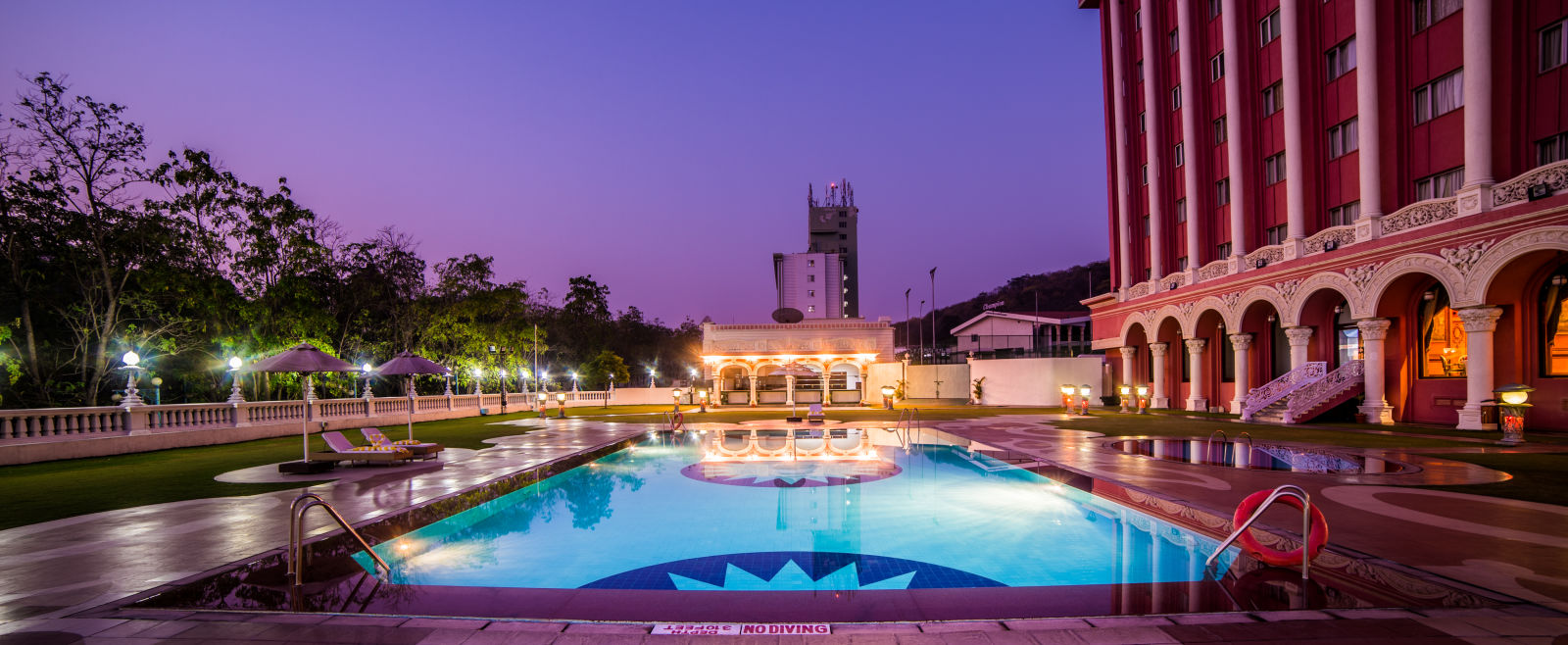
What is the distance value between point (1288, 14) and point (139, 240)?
41701 millimetres

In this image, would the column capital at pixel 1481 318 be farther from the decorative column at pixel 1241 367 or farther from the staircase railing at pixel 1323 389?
the decorative column at pixel 1241 367

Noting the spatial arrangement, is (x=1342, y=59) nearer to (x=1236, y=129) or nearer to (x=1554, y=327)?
(x=1236, y=129)

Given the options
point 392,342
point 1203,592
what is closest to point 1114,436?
point 1203,592

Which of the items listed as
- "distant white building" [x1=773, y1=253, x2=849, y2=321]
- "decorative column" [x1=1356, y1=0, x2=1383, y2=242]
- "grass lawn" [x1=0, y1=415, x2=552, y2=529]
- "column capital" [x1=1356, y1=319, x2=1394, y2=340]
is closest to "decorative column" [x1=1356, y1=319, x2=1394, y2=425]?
"column capital" [x1=1356, y1=319, x2=1394, y2=340]

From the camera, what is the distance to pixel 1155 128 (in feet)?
106

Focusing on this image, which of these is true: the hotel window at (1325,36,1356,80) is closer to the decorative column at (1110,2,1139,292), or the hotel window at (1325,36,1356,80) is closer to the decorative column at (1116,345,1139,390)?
the decorative column at (1110,2,1139,292)

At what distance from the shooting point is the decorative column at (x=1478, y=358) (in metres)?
17.7

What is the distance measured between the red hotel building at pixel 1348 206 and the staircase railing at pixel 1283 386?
2.8 inches

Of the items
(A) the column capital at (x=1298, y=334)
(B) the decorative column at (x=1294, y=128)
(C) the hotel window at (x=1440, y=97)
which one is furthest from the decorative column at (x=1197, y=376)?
(C) the hotel window at (x=1440, y=97)

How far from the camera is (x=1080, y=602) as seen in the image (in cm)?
517

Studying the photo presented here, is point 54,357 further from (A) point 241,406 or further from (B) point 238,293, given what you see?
(A) point 241,406

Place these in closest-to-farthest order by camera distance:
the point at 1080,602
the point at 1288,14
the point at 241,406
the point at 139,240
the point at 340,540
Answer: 1. the point at 1080,602
2. the point at 340,540
3. the point at 241,406
4. the point at 139,240
5. the point at 1288,14

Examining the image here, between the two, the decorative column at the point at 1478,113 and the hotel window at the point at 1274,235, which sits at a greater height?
the decorative column at the point at 1478,113

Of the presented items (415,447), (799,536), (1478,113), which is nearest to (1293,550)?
(799,536)
